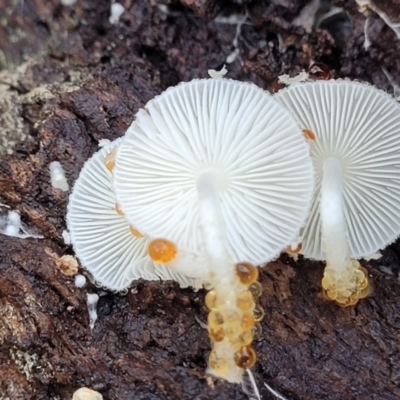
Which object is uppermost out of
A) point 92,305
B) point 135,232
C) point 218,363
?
point 135,232

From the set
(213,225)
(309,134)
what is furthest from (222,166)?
(309,134)

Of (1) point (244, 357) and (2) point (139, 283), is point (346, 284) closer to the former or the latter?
(1) point (244, 357)

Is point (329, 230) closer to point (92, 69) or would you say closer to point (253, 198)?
point (253, 198)

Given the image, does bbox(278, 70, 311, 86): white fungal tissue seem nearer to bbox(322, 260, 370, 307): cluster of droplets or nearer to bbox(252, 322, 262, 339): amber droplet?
bbox(322, 260, 370, 307): cluster of droplets

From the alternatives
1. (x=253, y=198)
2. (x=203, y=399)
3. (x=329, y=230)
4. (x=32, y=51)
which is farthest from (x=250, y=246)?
(x=32, y=51)

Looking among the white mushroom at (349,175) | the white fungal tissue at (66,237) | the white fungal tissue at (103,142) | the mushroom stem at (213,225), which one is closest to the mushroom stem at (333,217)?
the white mushroom at (349,175)

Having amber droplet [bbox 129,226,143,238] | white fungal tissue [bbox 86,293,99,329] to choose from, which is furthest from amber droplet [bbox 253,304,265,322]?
white fungal tissue [bbox 86,293,99,329]

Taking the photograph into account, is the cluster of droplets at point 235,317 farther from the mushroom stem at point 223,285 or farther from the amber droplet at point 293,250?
the amber droplet at point 293,250
